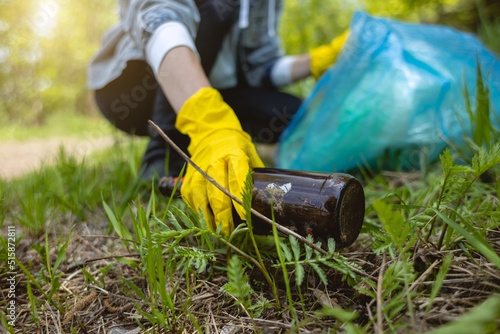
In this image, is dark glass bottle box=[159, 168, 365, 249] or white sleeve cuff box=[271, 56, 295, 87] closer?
dark glass bottle box=[159, 168, 365, 249]

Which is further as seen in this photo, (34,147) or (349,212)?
(34,147)

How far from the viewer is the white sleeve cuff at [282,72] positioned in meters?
2.02

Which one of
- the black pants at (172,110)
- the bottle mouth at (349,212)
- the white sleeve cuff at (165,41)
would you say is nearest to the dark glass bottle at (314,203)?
the bottle mouth at (349,212)

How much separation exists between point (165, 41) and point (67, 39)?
7666mm

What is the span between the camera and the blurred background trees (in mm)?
3348

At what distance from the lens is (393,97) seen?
125 centimetres

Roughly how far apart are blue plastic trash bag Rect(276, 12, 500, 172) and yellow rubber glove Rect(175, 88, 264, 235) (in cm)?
44

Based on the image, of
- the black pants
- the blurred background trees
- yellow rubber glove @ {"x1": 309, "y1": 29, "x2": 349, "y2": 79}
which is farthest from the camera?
the blurred background trees

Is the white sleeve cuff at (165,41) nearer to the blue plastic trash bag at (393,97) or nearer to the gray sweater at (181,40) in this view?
the gray sweater at (181,40)

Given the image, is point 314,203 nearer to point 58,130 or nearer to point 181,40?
point 181,40

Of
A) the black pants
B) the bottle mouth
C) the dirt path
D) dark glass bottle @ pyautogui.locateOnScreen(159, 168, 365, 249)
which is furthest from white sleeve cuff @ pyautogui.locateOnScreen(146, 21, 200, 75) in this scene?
the dirt path

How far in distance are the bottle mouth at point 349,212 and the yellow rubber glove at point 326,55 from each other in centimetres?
141

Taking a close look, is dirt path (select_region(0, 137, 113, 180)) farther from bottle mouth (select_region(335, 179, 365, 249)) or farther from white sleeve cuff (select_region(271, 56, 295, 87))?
bottle mouth (select_region(335, 179, 365, 249))

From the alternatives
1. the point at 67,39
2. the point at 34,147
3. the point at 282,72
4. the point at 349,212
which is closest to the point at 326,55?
the point at 282,72
